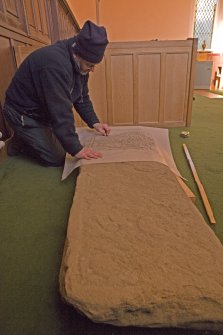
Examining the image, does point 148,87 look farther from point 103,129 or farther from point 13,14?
point 13,14

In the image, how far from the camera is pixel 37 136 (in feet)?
4.45

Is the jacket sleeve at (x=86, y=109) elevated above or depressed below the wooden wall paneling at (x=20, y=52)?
below

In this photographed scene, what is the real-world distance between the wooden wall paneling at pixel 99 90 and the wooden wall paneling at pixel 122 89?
7 centimetres

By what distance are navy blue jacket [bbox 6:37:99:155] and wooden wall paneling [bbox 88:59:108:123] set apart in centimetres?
91

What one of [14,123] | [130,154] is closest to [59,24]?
[14,123]

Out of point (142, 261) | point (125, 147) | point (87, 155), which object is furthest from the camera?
point (125, 147)

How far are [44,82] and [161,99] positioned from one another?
1365 millimetres

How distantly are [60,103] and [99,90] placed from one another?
114 centimetres

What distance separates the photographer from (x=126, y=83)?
2.16 m

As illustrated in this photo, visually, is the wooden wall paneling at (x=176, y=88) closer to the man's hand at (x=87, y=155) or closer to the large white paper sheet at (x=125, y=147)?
the large white paper sheet at (x=125, y=147)

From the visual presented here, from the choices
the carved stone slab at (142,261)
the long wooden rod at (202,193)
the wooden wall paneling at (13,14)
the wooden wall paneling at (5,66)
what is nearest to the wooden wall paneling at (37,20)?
the wooden wall paneling at (13,14)

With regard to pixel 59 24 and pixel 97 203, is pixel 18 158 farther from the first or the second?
pixel 59 24

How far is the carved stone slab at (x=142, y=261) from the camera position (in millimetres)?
496

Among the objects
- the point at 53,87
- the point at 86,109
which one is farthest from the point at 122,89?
the point at 53,87
